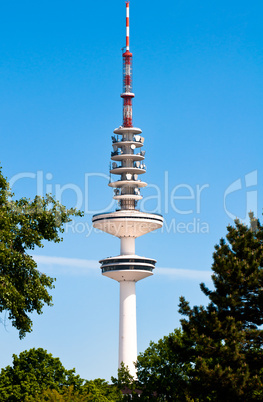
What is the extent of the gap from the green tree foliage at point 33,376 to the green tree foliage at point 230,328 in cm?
1387

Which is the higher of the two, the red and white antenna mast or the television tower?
the red and white antenna mast

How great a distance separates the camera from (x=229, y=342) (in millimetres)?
65188

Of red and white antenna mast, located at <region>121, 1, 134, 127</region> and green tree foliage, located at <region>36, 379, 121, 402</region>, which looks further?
red and white antenna mast, located at <region>121, 1, 134, 127</region>

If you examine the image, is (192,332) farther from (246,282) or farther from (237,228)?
(237,228)

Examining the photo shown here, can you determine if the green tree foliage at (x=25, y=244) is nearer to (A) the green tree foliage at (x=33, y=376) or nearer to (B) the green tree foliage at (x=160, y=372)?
(A) the green tree foliage at (x=33, y=376)

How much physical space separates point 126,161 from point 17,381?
89771mm

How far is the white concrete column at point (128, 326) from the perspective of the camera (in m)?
162

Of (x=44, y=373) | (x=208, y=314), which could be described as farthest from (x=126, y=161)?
(x=208, y=314)

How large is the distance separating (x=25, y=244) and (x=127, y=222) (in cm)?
10591

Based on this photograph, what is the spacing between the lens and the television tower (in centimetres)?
16275

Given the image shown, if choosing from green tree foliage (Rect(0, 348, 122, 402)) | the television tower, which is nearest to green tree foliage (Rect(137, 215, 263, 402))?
green tree foliage (Rect(0, 348, 122, 402))

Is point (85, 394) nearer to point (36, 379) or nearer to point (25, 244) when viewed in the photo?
point (36, 379)

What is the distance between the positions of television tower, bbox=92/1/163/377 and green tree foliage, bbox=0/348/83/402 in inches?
3160

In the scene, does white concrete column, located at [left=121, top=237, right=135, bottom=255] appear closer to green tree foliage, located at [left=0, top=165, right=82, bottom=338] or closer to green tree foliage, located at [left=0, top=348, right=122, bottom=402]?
green tree foliage, located at [left=0, top=348, right=122, bottom=402]
